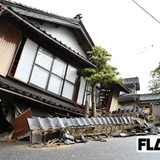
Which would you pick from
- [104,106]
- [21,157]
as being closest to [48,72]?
[21,157]

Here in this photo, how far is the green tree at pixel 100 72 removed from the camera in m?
9.40

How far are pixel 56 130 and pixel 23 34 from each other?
4.13 metres

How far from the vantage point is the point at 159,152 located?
12.7 ft

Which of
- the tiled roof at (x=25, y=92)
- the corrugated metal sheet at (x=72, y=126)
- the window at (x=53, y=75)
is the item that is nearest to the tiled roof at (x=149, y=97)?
the window at (x=53, y=75)

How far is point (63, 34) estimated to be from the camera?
10.7 m

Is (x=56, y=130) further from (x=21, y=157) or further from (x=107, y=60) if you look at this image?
(x=107, y=60)

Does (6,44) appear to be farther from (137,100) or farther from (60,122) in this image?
(137,100)

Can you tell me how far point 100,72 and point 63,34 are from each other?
2.93 metres

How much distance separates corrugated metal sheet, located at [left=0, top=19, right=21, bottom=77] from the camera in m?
6.75

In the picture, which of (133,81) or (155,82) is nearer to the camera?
(155,82)

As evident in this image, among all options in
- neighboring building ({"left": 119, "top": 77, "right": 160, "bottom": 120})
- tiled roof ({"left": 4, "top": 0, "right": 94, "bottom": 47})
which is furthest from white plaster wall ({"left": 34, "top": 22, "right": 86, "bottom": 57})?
neighboring building ({"left": 119, "top": 77, "right": 160, "bottom": 120})

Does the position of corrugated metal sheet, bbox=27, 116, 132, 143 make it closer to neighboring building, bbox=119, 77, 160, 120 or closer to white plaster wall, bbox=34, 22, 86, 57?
white plaster wall, bbox=34, 22, 86, 57

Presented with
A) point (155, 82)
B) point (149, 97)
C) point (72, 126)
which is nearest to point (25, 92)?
point (72, 126)

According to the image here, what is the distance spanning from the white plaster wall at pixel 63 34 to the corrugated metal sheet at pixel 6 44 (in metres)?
2.29
